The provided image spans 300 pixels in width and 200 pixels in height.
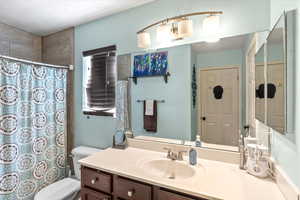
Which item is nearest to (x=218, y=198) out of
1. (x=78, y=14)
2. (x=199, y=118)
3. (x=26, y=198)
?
(x=199, y=118)

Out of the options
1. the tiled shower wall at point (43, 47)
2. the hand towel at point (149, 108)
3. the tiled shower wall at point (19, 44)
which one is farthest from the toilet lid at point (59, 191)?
the tiled shower wall at point (19, 44)

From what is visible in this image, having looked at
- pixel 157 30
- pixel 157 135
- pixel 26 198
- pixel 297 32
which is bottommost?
pixel 26 198

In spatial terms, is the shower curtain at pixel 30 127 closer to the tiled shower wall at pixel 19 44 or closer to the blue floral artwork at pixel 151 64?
the tiled shower wall at pixel 19 44

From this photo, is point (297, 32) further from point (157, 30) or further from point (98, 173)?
point (98, 173)

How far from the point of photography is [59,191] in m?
1.75

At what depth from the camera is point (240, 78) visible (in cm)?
133

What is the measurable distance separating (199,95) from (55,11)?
71.2 inches

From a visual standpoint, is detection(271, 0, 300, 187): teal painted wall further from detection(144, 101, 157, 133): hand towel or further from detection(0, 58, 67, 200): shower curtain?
detection(0, 58, 67, 200): shower curtain

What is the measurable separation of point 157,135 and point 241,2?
132 centimetres

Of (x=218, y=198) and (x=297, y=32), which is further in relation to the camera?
(x=218, y=198)

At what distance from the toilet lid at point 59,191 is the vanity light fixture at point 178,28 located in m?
1.64

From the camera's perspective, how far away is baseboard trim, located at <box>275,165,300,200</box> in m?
0.75

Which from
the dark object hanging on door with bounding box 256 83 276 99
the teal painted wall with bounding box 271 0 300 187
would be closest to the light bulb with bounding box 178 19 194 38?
the teal painted wall with bounding box 271 0 300 187

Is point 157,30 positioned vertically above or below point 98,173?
above
